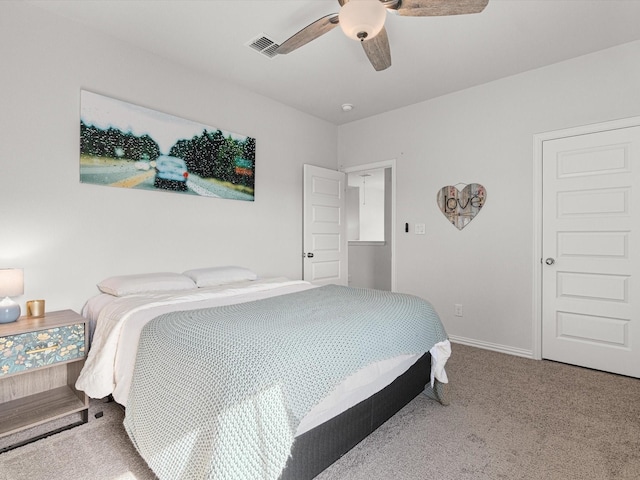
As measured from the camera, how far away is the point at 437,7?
177 cm

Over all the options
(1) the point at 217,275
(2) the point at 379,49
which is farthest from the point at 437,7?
(1) the point at 217,275

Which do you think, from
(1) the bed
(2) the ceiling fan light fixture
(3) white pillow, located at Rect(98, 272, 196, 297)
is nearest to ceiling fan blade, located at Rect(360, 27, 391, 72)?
(2) the ceiling fan light fixture

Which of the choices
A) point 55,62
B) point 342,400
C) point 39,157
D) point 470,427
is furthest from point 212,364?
point 55,62

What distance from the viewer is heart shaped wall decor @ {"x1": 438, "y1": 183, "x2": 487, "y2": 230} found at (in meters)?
3.52

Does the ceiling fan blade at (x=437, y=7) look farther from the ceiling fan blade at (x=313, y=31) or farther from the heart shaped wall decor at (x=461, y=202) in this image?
the heart shaped wall decor at (x=461, y=202)

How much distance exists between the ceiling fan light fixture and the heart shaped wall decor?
2363 mm

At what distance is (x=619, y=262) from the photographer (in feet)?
9.11

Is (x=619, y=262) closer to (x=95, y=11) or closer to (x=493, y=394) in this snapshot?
(x=493, y=394)

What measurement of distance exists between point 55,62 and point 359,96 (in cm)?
270

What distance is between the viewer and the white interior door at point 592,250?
8.99 feet

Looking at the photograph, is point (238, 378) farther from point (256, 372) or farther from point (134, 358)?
point (134, 358)

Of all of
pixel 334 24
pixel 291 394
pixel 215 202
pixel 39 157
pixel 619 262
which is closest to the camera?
pixel 291 394

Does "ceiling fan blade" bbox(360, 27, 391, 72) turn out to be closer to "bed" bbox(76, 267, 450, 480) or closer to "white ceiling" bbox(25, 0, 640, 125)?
"white ceiling" bbox(25, 0, 640, 125)

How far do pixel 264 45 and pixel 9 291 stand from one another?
245 cm
